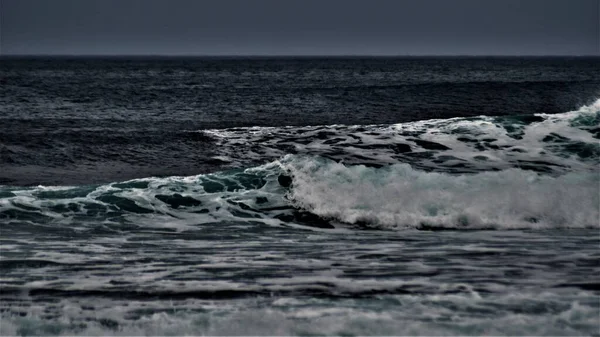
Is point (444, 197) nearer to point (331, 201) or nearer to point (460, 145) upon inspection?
point (331, 201)

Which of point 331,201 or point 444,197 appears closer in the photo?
point 444,197

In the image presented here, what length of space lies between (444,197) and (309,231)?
8.56 ft

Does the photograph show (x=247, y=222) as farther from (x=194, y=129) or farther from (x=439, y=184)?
(x=194, y=129)

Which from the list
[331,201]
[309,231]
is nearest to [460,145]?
[331,201]

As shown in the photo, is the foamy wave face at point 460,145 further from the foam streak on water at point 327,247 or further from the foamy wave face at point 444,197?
the foamy wave face at point 444,197

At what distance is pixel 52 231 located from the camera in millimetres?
12188

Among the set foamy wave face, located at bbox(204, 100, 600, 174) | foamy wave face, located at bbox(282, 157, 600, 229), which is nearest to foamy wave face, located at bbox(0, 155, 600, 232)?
foamy wave face, located at bbox(282, 157, 600, 229)

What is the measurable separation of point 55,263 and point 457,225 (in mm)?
6334

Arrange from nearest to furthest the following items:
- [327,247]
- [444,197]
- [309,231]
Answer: [327,247] → [309,231] → [444,197]

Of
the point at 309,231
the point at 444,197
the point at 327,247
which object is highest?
the point at 444,197

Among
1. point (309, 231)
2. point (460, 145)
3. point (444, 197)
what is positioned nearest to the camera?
point (309, 231)

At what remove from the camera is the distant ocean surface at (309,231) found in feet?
25.1

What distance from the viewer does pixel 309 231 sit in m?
12.5

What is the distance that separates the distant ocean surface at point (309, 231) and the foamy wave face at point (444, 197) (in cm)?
4
